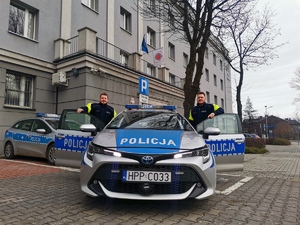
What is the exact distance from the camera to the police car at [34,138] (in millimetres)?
7871

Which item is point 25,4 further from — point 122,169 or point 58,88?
point 122,169

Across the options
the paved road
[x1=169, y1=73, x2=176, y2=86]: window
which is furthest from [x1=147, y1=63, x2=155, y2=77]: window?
the paved road

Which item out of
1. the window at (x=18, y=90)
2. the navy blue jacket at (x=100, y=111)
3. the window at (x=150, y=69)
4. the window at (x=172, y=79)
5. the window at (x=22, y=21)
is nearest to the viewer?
the navy blue jacket at (x=100, y=111)

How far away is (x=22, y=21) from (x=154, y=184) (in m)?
11.7

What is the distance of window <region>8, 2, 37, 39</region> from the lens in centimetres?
1146

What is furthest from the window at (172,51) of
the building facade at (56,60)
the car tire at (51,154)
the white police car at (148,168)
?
the white police car at (148,168)

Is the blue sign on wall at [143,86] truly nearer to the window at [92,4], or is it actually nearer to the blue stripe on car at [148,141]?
the blue stripe on car at [148,141]

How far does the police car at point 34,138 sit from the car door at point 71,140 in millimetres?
2378

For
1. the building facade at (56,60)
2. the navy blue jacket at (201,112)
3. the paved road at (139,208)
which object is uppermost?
the building facade at (56,60)

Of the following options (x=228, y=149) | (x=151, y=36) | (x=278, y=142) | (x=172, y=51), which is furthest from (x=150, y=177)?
(x=278, y=142)

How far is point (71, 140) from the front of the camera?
17.3ft

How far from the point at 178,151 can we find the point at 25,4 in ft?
38.5

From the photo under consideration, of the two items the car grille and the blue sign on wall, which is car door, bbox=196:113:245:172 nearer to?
the car grille

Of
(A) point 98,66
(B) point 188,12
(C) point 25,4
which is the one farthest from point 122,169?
(C) point 25,4
